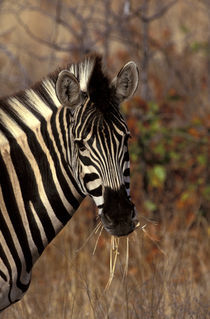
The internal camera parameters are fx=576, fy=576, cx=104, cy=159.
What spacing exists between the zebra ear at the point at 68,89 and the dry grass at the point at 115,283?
1006mm

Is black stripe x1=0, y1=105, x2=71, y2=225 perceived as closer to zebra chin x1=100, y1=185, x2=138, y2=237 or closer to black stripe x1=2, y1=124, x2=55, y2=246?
black stripe x1=2, y1=124, x2=55, y2=246

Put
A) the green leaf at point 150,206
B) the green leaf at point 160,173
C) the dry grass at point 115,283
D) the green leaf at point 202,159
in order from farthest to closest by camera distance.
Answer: the green leaf at point 202,159, the green leaf at point 160,173, the green leaf at point 150,206, the dry grass at point 115,283

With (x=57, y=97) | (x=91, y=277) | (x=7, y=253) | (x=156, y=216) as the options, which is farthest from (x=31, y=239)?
(x=156, y=216)

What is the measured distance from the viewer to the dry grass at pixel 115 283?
482cm

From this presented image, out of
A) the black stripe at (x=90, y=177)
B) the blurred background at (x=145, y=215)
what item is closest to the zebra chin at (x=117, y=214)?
the black stripe at (x=90, y=177)

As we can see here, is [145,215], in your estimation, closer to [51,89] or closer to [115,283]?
[115,283]

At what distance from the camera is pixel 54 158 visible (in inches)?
152

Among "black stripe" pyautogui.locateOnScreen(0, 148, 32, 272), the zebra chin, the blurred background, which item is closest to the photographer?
the zebra chin

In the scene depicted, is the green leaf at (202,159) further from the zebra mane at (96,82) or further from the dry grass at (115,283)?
the zebra mane at (96,82)

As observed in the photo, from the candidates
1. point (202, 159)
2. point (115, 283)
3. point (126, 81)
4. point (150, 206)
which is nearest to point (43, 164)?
point (126, 81)

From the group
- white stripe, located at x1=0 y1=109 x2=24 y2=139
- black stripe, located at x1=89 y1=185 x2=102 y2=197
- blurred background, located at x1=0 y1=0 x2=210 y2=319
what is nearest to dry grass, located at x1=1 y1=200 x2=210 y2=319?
blurred background, located at x1=0 y1=0 x2=210 y2=319

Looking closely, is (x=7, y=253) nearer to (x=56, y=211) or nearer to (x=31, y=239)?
(x=31, y=239)

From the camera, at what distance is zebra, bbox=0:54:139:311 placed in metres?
3.67

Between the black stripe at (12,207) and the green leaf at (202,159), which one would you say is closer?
the black stripe at (12,207)
